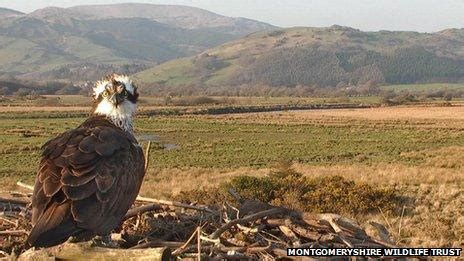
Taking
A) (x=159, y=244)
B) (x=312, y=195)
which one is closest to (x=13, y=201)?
(x=159, y=244)

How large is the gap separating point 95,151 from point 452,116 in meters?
94.2

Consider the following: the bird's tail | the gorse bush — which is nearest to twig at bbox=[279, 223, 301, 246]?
the bird's tail

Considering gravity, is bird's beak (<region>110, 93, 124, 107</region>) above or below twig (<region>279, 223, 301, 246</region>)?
above

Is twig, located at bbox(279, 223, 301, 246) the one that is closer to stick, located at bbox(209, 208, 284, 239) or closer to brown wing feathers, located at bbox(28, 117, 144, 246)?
stick, located at bbox(209, 208, 284, 239)

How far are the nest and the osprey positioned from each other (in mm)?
712

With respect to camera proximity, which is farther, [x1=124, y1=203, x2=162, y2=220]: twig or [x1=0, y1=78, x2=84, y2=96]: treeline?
[x1=0, y1=78, x2=84, y2=96]: treeline

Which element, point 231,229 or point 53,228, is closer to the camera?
point 53,228

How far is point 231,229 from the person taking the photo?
6.85 meters

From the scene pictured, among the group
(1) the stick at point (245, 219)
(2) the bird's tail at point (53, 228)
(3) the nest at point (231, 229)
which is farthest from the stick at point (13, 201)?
(1) the stick at point (245, 219)

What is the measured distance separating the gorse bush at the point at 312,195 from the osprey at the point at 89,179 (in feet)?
31.6

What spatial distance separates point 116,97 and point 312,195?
1204cm

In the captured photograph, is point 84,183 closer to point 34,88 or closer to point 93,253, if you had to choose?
point 93,253

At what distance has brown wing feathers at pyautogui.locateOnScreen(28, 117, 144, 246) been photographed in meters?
5.15

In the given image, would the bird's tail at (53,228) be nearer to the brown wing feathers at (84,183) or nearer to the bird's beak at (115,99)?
the brown wing feathers at (84,183)
